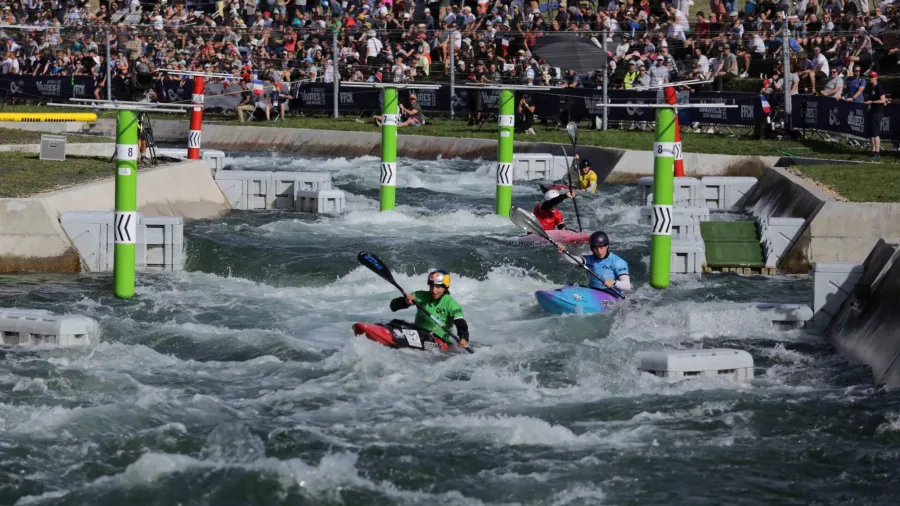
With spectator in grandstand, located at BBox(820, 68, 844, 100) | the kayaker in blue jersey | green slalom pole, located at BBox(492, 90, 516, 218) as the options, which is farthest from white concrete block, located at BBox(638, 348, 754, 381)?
spectator in grandstand, located at BBox(820, 68, 844, 100)

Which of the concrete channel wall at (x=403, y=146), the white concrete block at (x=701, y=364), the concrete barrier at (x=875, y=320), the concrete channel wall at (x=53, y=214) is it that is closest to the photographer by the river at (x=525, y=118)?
the concrete channel wall at (x=403, y=146)

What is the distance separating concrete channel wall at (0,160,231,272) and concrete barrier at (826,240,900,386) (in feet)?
30.7

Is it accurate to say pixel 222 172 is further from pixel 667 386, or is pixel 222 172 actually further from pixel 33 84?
pixel 33 84

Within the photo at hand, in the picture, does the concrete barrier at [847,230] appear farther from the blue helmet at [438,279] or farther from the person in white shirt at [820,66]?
the person in white shirt at [820,66]

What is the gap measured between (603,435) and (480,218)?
36.4 feet

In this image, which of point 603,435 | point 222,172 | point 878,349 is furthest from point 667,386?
point 222,172

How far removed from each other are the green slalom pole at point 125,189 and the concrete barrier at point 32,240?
2.03 metres

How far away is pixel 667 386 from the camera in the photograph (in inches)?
468

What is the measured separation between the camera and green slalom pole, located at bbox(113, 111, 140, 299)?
14805mm

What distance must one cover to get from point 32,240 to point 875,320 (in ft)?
→ 33.3

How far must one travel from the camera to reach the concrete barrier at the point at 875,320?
1233cm

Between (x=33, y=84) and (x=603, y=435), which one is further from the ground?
(x=33, y=84)

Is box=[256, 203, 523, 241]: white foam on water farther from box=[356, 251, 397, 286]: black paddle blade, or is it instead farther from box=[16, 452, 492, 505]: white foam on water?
box=[16, 452, 492, 505]: white foam on water

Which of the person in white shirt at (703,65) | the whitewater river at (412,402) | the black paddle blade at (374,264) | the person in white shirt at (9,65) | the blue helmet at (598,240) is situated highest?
the person in white shirt at (703,65)
